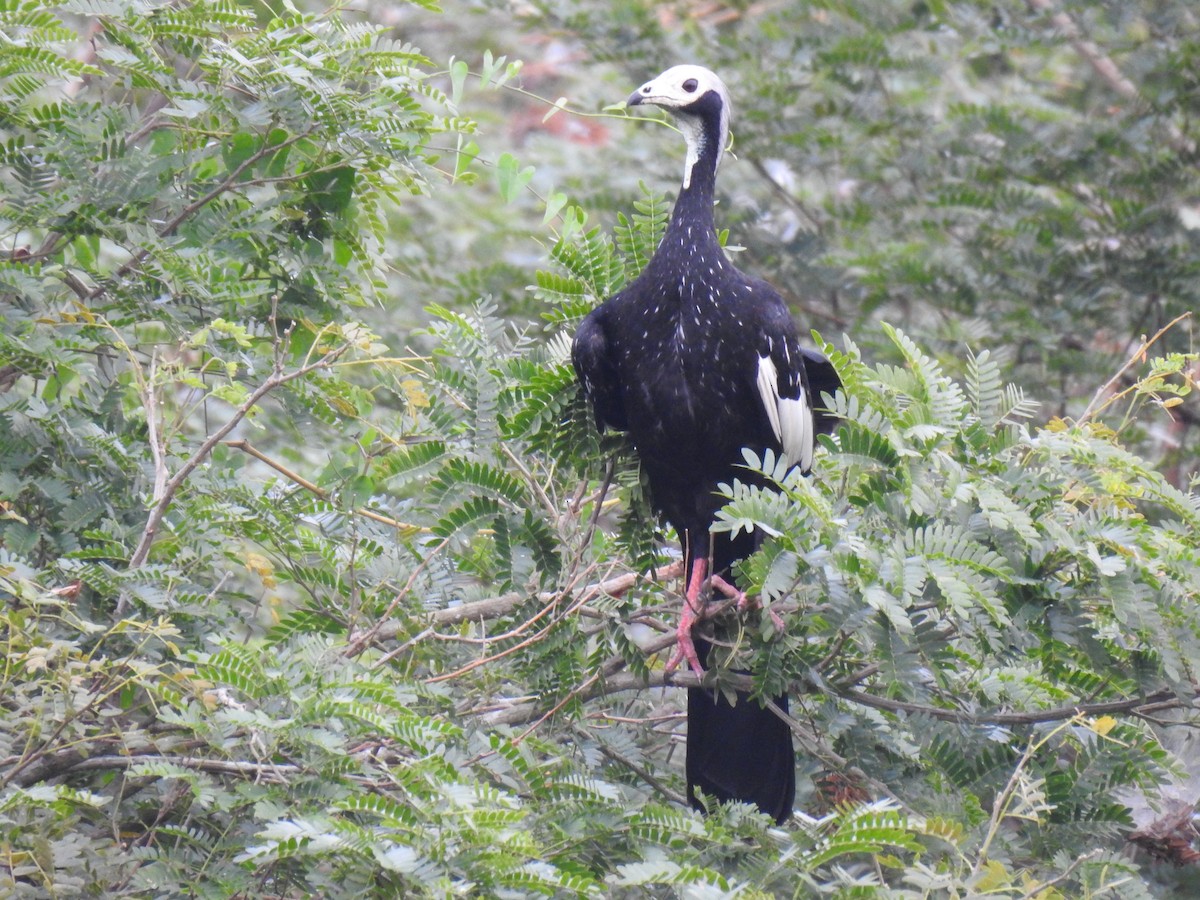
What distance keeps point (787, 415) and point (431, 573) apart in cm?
100

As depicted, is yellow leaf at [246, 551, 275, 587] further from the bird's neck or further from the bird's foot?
the bird's neck

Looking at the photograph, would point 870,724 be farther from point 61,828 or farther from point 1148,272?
point 1148,272

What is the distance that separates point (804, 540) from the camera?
2.50 metres

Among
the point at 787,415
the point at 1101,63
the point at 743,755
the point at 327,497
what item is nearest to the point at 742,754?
the point at 743,755

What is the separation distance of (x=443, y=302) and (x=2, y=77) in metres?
3.00

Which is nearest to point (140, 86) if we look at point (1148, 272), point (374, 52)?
point (374, 52)

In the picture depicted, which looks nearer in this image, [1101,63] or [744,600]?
[744,600]

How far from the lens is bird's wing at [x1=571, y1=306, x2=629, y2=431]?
11.2 ft

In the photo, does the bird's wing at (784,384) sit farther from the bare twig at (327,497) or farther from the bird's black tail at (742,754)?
the bare twig at (327,497)

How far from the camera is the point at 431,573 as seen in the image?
3373 millimetres

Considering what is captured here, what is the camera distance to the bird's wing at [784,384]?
3535 mm

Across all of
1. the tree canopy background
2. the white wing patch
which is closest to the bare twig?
the tree canopy background

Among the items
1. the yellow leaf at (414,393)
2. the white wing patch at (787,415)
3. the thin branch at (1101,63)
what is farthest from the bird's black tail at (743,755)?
the thin branch at (1101,63)

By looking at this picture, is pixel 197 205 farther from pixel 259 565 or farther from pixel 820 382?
pixel 820 382
